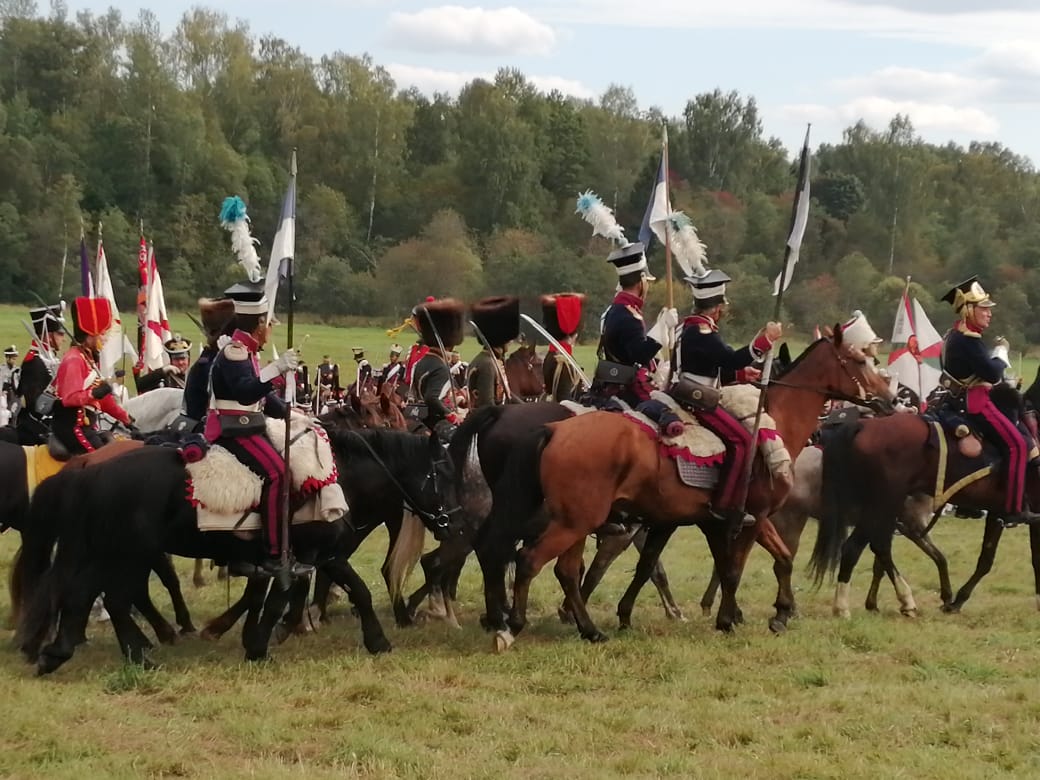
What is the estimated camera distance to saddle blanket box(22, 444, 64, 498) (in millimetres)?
11070

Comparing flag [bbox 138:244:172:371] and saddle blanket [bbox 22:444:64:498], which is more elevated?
flag [bbox 138:244:172:371]

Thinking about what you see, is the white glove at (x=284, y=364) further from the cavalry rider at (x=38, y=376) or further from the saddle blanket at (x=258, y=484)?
the cavalry rider at (x=38, y=376)

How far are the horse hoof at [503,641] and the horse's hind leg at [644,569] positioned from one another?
1.41 m

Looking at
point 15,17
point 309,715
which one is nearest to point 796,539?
point 309,715

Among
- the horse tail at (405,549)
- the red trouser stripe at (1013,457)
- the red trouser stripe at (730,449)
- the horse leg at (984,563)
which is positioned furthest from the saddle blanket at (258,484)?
the red trouser stripe at (1013,457)

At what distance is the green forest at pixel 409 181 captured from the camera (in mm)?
55688

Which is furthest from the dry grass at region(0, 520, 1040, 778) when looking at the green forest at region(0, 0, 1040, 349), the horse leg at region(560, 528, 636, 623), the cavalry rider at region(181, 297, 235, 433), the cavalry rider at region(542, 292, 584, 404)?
the green forest at region(0, 0, 1040, 349)

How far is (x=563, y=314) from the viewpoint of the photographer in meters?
13.8

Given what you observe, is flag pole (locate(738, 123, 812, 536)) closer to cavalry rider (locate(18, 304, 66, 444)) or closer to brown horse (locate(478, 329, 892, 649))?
brown horse (locate(478, 329, 892, 649))

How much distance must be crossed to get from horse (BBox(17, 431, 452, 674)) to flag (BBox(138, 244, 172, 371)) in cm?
753

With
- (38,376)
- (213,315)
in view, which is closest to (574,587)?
(213,315)

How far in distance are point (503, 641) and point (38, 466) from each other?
385 centimetres

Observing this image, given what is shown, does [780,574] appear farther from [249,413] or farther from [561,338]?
[249,413]

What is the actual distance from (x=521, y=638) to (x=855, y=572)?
5604mm
